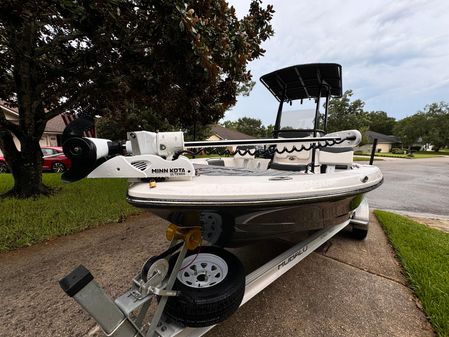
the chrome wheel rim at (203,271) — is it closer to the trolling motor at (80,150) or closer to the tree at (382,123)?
the trolling motor at (80,150)

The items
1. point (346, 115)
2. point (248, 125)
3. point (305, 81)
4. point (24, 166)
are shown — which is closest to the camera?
point (305, 81)

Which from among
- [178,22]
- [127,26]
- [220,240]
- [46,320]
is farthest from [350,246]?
[127,26]

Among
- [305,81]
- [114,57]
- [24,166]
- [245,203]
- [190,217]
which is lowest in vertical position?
[24,166]

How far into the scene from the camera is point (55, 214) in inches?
153

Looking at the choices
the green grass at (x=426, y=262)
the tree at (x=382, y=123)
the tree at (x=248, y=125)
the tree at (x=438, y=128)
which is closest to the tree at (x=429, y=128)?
the tree at (x=438, y=128)

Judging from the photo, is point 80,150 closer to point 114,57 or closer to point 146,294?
point 146,294

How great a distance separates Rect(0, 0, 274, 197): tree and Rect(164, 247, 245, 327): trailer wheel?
2.63 m

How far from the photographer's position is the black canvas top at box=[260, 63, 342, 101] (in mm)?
3098

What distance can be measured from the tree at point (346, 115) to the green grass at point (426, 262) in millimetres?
28928

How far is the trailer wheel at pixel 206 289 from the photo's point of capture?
4.50ft

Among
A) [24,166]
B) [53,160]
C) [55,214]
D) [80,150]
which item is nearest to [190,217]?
[80,150]

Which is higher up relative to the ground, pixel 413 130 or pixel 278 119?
pixel 413 130

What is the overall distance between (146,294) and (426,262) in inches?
120

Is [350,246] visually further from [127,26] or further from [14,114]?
[14,114]
